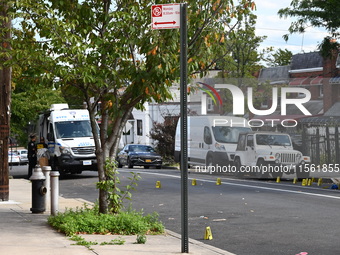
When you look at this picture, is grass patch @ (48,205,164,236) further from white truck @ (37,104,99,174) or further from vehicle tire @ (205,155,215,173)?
vehicle tire @ (205,155,215,173)

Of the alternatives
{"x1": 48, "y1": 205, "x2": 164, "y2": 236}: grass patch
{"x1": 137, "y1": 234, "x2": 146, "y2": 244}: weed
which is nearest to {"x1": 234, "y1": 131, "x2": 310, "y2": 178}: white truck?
{"x1": 48, "y1": 205, "x2": 164, "y2": 236}: grass patch

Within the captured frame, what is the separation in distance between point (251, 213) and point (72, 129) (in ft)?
52.0

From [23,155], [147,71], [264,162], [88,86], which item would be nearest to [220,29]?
[147,71]

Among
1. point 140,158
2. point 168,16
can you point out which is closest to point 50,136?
point 140,158

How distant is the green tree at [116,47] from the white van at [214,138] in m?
20.9

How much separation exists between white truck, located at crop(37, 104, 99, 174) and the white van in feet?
23.7

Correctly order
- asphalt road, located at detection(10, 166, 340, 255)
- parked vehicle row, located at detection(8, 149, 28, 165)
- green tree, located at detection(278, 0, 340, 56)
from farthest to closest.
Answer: parked vehicle row, located at detection(8, 149, 28, 165) < green tree, located at detection(278, 0, 340, 56) < asphalt road, located at detection(10, 166, 340, 255)

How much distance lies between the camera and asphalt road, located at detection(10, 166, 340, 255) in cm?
1093

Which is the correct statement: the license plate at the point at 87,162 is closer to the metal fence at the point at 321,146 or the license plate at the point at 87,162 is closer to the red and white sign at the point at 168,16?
the metal fence at the point at 321,146

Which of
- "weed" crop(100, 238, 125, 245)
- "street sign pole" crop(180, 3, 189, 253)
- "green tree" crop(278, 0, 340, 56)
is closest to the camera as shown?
"street sign pole" crop(180, 3, 189, 253)

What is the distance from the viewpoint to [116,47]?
12.0 m

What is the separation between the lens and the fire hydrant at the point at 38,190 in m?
14.2

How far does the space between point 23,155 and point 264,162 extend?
43.7 m

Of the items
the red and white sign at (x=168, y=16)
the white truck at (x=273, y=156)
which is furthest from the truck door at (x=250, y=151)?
the red and white sign at (x=168, y=16)
